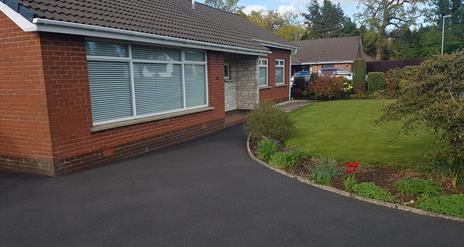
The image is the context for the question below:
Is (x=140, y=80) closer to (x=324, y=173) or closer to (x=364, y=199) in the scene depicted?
(x=324, y=173)

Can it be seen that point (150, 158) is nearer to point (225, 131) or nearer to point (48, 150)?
point (48, 150)

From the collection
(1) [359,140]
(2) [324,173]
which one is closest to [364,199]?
(2) [324,173]

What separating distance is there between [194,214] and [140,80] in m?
4.80

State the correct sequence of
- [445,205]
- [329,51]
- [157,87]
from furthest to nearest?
[329,51] → [157,87] → [445,205]

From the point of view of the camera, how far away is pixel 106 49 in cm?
794

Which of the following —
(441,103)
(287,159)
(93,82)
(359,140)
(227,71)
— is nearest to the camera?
(441,103)

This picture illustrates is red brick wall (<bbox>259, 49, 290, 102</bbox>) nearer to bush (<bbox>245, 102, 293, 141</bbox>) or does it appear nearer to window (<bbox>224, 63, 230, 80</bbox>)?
window (<bbox>224, 63, 230, 80</bbox>)

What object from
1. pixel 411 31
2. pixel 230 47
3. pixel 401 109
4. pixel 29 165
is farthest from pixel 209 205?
pixel 411 31

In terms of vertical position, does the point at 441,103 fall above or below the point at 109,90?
below

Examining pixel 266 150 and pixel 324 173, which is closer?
pixel 324 173

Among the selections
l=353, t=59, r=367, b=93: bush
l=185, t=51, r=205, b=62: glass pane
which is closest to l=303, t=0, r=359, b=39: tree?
l=353, t=59, r=367, b=93: bush

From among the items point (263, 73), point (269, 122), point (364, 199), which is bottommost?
point (364, 199)

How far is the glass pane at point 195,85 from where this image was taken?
35.8 feet

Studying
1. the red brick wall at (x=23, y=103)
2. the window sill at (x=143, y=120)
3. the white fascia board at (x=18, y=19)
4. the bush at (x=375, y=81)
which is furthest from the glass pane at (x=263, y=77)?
the white fascia board at (x=18, y=19)
